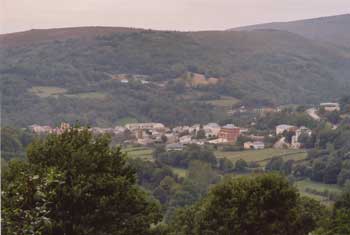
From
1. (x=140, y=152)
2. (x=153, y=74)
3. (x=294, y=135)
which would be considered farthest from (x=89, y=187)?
(x=153, y=74)

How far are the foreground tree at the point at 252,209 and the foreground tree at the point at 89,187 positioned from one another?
2027mm

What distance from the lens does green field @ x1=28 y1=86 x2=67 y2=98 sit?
272 feet

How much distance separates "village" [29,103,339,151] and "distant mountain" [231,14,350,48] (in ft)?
287

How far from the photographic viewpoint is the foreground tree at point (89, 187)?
29.8ft

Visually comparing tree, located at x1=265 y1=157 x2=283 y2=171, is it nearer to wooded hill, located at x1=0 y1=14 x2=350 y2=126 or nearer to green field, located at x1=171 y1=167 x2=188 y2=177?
green field, located at x1=171 y1=167 x2=188 y2=177

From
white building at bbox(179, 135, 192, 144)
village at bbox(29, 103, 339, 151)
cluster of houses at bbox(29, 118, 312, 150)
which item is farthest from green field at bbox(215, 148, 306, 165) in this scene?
white building at bbox(179, 135, 192, 144)

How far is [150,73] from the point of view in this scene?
350ft

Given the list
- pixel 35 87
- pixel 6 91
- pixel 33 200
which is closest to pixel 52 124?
pixel 6 91

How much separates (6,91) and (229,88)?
33309 mm

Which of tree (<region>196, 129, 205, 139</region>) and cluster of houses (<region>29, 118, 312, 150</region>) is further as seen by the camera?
tree (<region>196, 129, 205, 139</region>)

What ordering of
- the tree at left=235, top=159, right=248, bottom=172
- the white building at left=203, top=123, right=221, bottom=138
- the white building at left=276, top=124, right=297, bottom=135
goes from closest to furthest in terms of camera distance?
the tree at left=235, top=159, right=248, bottom=172, the white building at left=276, top=124, right=297, bottom=135, the white building at left=203, top=123, right=221, bottom=138

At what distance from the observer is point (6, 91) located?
7888cm

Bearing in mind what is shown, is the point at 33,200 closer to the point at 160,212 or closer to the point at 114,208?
the point at 114,208

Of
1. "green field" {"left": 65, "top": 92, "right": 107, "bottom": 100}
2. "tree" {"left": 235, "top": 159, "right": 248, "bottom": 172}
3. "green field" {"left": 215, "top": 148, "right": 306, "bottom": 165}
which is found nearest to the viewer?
"tree" {"left": 235, "top": 159, "right": 248, "bottom": 172}
